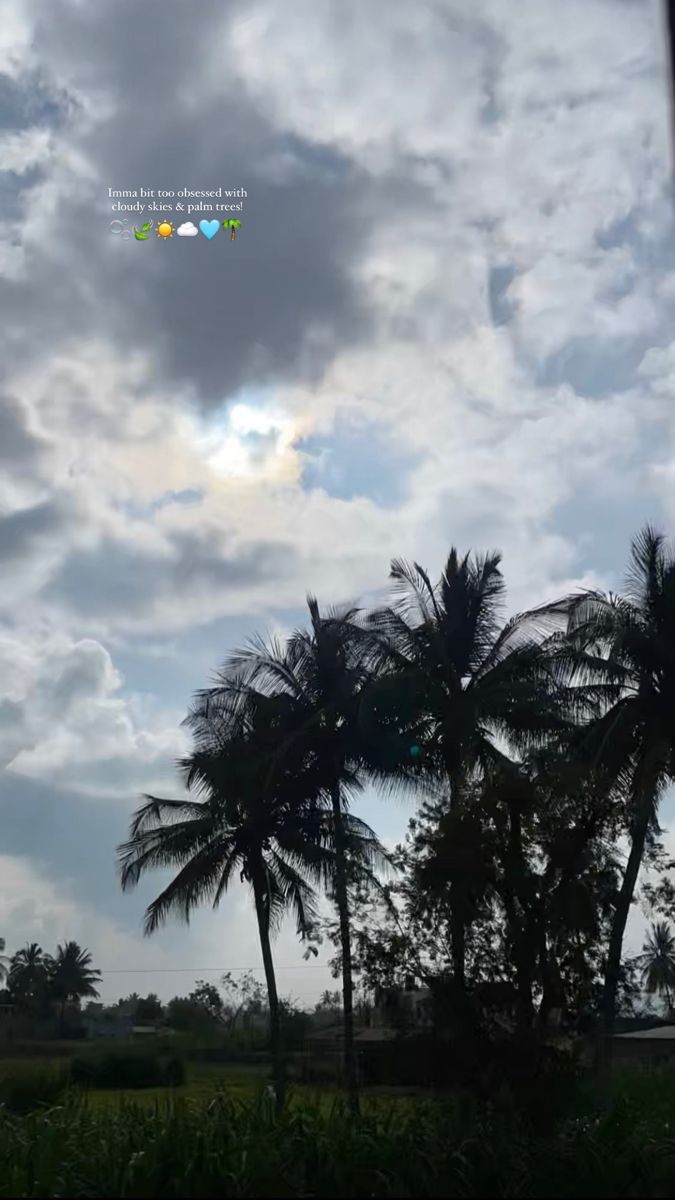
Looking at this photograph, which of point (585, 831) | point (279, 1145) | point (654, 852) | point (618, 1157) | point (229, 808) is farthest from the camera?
point (229, 808)

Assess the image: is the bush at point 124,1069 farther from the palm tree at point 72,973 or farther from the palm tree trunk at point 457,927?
the palm tree at point 72,973

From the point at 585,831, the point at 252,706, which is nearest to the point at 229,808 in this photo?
the point at 252,706

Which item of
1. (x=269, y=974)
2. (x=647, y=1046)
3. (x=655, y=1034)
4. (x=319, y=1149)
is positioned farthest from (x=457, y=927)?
(x=655, y=1034)

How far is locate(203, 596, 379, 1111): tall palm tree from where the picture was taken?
3019cm

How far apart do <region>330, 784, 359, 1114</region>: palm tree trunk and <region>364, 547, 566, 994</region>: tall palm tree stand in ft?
8.87

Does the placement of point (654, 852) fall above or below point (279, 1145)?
above

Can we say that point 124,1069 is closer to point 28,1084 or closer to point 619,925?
point 28,1084

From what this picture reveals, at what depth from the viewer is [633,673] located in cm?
2481

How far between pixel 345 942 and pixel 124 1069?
8646 mm

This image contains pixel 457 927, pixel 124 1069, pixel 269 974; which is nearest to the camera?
pixel 457 927

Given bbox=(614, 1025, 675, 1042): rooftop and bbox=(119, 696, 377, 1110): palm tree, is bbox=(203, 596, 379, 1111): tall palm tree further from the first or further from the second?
bbox=(614, 1025, 675, 1042): rooftop

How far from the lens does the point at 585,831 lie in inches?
659

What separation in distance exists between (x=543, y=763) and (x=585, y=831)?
2251 mm

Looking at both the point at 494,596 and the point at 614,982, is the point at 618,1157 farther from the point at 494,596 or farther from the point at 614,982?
the point at 494,596
